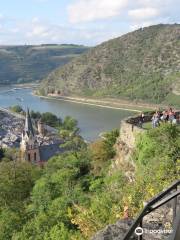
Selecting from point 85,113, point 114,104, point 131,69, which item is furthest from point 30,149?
point 131,69

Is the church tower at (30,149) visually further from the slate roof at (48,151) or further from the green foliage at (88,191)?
the green foliage at (88,191)

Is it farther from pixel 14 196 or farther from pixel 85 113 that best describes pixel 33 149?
pixel 85 113

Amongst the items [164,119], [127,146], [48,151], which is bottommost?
[48,151]

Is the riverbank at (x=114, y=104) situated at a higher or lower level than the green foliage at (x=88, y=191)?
lower

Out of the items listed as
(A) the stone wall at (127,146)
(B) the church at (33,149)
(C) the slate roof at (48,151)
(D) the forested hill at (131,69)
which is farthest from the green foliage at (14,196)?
(D) the forested hill at (131,69)

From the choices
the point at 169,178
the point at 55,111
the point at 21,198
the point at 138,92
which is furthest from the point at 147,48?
the point at 169,178

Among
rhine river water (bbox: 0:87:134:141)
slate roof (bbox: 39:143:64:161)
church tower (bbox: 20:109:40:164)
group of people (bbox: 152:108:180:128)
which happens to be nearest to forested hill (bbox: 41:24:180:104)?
rhine river water (bbox: 0:87:134:141)
